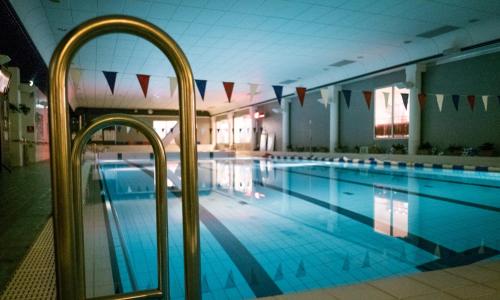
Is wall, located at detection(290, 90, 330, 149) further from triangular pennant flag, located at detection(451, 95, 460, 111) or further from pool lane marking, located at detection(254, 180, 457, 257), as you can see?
pool lane marking, located at detection(254, 180, 457, 257)

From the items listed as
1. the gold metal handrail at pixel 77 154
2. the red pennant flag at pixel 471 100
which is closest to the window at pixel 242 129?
the red pennant flag at pixel 471 100

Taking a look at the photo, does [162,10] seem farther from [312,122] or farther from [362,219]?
[312,122]

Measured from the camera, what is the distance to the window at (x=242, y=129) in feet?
80.4

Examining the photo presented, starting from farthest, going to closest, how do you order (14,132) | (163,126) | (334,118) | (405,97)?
(163,126), (334,118), (405,97), (14,132)

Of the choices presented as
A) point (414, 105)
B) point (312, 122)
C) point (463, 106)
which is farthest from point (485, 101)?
point (312, 122)

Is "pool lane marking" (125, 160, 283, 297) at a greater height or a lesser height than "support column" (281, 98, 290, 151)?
lesser

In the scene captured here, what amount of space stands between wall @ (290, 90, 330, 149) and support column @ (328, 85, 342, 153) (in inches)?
28.6

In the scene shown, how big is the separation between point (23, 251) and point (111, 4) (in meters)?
5.76

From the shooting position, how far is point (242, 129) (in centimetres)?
2567

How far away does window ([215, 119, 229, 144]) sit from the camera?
28859 millimetres

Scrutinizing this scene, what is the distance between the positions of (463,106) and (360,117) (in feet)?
14.0

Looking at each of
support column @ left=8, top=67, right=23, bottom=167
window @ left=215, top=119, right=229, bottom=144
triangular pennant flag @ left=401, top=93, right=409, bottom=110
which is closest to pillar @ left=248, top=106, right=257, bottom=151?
window @ left=215, top=119, right=229, bottom=144

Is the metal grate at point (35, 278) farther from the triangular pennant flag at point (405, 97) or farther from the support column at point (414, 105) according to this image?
the support column at point (414, 105)

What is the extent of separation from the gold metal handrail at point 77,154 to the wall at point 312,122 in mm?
15349
